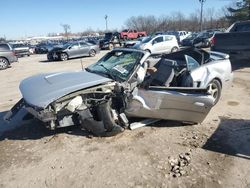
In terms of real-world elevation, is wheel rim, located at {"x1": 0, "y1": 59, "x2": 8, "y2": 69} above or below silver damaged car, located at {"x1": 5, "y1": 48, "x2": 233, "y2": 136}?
below

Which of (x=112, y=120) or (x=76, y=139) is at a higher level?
(x=112, y=120)

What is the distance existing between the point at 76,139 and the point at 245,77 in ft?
24.4

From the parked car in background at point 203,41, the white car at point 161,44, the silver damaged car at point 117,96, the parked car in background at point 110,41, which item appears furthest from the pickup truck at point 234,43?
the parked car in background at point 110,41

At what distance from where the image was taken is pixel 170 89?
17.5ft

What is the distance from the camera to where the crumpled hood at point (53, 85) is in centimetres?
478

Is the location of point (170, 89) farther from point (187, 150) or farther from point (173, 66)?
point (187, 150)

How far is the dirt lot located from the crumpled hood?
33.3 inches

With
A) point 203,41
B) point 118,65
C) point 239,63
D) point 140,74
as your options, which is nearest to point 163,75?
point 140,74

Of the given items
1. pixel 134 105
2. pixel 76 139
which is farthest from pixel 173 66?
pixel 76 139

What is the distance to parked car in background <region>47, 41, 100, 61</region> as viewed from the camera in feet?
72.0

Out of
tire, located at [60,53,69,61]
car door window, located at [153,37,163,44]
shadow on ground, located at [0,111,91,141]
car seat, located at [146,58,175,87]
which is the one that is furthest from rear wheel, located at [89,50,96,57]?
car seat, located at [146,58,175,87]

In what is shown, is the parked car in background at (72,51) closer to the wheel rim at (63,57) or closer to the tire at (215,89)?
the wheel rim at (63,57)

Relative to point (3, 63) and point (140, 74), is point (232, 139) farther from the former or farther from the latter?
point (3, 63)

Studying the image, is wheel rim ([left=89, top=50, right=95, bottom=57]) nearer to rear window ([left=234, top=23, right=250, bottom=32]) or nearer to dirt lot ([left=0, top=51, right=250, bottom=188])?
rear window ([left=234, top=23, right=250, bottom=32])
